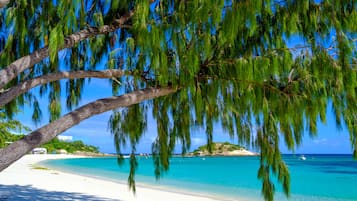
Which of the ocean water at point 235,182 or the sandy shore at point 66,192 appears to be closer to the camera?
the sandy shore at point 66,192

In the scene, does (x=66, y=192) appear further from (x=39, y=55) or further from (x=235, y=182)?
(x=235, y=182)

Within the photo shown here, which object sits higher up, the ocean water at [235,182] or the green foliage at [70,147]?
the green foliage at [70,147]

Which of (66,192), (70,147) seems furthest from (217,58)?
(70,147)

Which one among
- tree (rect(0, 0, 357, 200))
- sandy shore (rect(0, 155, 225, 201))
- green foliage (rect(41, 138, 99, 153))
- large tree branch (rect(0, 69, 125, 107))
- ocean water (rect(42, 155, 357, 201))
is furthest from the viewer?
green foliage (rect(41, 138, 99, 153))

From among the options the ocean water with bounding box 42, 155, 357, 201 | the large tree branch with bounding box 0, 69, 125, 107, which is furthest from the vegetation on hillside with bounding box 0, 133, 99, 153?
the large tree branch with bounding box 0, 69, 125, 107

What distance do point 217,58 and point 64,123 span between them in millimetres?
1149

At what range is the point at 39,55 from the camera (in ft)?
9.55

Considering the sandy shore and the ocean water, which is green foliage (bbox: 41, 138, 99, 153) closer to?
the ocean water

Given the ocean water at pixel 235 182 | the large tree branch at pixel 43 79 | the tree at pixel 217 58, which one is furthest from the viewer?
the ocean water at pixel 235 182

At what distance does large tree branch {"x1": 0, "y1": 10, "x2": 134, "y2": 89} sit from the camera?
9.23 feet

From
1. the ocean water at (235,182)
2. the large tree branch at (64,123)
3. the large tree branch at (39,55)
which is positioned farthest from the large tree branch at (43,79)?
the ocean water at (235,182)

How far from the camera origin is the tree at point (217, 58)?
259 centimetres

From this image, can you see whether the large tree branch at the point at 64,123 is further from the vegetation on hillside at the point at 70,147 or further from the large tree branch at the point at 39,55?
the vegetation on hillside at the point at 70,147

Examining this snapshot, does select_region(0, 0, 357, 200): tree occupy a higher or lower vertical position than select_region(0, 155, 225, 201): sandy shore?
higher
